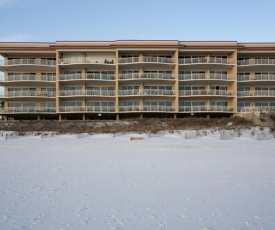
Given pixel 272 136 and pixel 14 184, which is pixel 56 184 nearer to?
pixel 14 184

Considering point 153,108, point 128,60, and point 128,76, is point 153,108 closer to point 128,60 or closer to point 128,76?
point 128,76

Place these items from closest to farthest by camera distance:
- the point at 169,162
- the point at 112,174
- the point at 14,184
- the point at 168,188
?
the point at 168,188 → the point at 14,184 → the point at 112,174 → the point at 169,162

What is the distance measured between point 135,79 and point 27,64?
16959mm

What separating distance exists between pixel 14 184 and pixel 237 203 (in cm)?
564

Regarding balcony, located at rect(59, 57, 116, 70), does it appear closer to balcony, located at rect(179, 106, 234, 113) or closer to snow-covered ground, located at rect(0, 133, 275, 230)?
balcony, located at rect(179, 106, 234, 113)

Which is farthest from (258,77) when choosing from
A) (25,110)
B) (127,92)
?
(25,110)

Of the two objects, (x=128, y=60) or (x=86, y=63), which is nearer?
(x=86, y=63)

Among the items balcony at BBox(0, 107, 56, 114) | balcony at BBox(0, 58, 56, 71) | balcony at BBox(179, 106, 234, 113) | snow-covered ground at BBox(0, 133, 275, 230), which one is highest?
balcony at BBox(0, 58, 56, 71)

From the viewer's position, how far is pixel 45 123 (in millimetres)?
31938

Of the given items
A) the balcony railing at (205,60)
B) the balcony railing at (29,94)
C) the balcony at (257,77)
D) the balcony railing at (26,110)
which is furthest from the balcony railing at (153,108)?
the balcony railing at (29,94)

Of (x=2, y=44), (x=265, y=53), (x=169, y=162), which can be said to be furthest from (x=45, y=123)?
(x=265, y=53)

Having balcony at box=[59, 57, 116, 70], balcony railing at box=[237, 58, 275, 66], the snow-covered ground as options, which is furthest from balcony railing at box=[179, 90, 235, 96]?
the snow-covered ground

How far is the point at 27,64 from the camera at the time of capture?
37.8 m

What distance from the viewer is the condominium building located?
37312 mm
